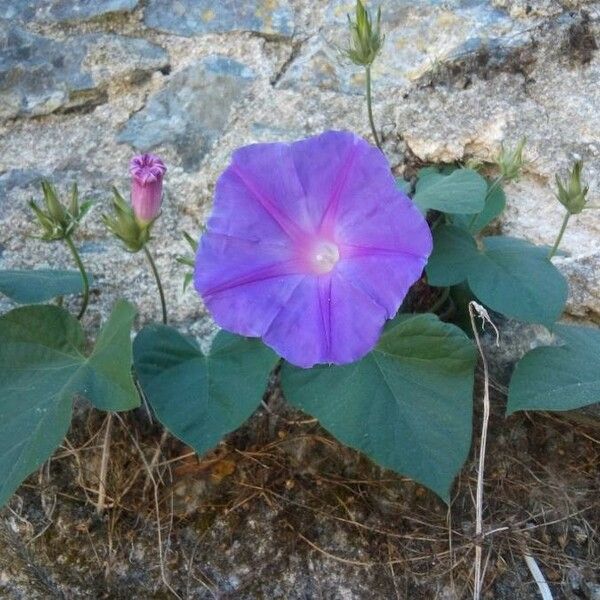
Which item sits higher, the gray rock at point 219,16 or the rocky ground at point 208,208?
the gray rock at point 219,16

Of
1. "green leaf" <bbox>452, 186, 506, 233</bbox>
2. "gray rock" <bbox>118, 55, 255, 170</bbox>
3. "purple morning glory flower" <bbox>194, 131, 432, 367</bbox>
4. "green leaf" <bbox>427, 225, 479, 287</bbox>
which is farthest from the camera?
"gray rock" <bbox>118, 55, 255, 170</bbox>

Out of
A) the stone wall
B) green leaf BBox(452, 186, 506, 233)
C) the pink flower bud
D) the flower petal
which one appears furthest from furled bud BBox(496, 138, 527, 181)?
the pink flower bud

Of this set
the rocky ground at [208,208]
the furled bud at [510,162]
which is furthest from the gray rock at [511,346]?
the furled bud at [510,162]

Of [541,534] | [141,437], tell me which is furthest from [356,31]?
[541,534]

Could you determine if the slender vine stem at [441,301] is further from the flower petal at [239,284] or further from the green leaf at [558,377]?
the flower petal at [239,284]

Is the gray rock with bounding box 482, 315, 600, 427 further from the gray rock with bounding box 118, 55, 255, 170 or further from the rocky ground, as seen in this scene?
the gray rock with bounding box 118, 55, 255, 170

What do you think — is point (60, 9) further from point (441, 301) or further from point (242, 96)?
point (441, 301)

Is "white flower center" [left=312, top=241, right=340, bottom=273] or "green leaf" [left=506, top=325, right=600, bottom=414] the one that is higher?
"white flower center" [left=312, top=241, right=340, bottom=273]
